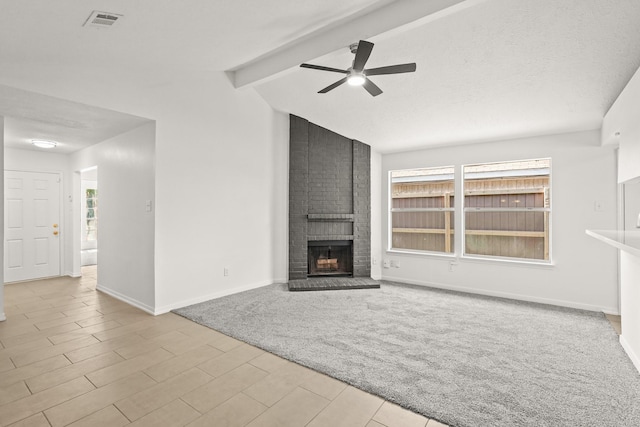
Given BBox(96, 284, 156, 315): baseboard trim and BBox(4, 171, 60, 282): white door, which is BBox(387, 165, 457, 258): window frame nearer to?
BBox(96, 284, 156, 315): baseboard trim

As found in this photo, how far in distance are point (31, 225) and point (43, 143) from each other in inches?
62.5

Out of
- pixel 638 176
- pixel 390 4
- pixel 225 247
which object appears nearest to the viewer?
pixel 638 176

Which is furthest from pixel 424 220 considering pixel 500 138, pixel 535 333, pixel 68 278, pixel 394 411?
pixel 68 278

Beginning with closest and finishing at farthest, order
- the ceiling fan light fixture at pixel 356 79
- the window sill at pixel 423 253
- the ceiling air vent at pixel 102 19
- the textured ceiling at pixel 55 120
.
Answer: the ceiling air vent at pixel 102 19 < the ceiling fan light fixture at pixel 356 79 < the textured ceiling at pixel 55 120 < the window sill at pixel 423 253

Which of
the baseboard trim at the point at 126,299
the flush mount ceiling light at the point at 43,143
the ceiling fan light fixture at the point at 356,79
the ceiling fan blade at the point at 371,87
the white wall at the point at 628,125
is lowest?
the baseboard trim at the point at 126,299

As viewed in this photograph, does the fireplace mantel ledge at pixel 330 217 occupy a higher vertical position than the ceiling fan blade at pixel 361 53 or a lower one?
lower

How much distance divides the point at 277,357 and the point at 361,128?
3.52m

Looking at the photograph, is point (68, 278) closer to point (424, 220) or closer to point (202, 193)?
point (202, 193)

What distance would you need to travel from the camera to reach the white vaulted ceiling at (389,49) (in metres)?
2.49

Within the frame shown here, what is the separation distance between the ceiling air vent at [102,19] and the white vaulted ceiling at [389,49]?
0.05m

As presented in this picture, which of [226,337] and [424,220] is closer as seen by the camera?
[226,337]

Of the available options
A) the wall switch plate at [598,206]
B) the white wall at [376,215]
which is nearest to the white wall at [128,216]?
the white wall at [376,215]

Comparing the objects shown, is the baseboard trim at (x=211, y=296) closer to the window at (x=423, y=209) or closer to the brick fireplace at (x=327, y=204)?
the brick fireplace at (x=327, y=204)

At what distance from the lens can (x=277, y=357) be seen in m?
2.71
